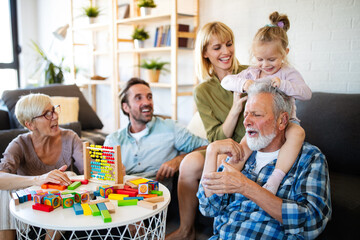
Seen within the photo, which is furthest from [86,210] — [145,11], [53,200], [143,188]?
[145,11]

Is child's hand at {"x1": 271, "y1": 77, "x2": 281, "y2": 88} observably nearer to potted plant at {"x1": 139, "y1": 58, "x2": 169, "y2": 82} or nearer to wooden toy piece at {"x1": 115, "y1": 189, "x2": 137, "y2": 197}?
wooden toy piece at {"x1": 115, "y1": 189, "x2": 137, "y2": 197}

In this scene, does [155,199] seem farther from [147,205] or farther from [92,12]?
[92,12]

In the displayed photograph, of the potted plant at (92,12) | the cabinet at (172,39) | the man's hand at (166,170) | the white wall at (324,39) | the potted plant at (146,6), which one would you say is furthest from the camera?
the potted plant at (92,12)

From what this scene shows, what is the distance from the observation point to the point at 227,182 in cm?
144

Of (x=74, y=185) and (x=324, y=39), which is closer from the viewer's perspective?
(x=74, y=185)

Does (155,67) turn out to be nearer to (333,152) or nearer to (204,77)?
(204,77)

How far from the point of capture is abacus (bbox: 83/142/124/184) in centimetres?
182

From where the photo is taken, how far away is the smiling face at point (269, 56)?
1.75 metres

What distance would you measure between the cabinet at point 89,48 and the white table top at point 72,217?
142 inches

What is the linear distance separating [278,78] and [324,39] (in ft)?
5.23

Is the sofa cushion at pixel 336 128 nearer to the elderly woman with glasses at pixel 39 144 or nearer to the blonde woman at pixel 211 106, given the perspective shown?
the blonde woman at pixel 211 106

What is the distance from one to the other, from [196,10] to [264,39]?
229cm

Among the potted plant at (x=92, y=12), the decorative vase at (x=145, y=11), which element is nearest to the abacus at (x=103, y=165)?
the decorative vase at (x=145, y=11)

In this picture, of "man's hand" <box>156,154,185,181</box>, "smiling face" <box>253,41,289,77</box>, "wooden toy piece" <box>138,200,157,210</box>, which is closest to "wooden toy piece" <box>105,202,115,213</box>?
"wooden toy piece" <box>138,200,157,210</box>
